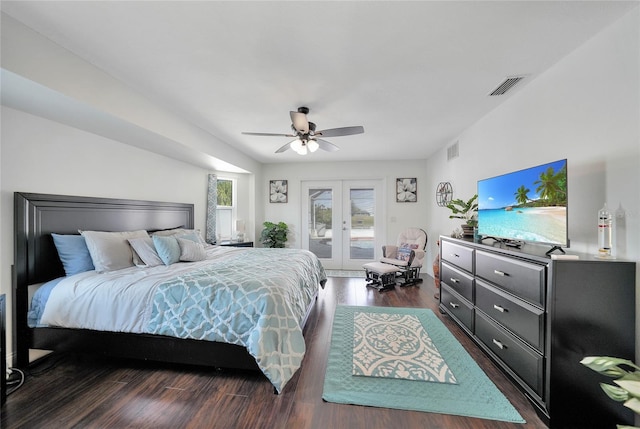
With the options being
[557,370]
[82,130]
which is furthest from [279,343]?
[82,130]

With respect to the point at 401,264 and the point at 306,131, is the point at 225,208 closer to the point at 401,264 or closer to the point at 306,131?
the point at 306,131

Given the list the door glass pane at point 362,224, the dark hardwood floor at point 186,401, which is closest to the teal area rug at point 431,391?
the dark hardwood floor at point 186,401

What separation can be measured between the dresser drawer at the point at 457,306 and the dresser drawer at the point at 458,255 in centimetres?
36

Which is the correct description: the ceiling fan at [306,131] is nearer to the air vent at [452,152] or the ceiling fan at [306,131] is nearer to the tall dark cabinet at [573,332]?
the tall dark cabinet at [573,332]

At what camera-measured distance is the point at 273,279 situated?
6.98 ft

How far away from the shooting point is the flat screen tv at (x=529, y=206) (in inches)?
66.6

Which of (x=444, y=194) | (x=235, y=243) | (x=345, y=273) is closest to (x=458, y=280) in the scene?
(x=444, y=194)

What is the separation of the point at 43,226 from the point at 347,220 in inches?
190

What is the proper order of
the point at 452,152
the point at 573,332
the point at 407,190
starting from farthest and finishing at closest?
the point at 407,190
the point at 452,152
the point at 573,332


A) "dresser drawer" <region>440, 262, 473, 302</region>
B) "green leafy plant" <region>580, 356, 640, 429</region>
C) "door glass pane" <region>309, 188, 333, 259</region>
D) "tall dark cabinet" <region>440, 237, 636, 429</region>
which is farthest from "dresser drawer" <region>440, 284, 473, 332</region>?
"door glass pane" <region>309, 188, 333, 259</region>

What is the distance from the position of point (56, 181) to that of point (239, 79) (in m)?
2.03

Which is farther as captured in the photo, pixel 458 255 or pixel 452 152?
pixel 452 152

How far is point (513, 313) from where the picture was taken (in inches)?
73.1

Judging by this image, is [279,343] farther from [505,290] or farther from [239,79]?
[239,79]
